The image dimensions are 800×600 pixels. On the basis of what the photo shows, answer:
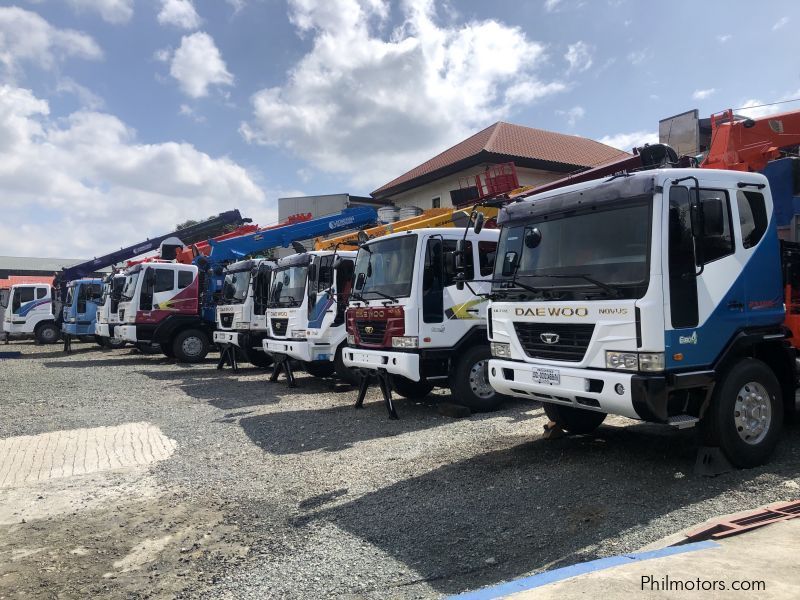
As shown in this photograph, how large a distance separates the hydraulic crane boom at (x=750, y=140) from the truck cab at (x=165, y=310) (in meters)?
13.3

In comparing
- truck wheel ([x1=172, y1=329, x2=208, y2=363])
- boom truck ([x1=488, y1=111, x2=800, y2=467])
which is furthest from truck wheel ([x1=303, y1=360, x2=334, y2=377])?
boom truck ([x1=488, y1=111, x2=800, y2=467])

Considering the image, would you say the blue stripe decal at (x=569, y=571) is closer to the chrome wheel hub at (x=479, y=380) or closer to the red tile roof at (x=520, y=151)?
the chrome wheel hub at (x=479, y=380)

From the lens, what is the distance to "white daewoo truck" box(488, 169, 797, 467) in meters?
4.86

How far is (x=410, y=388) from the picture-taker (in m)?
9.85

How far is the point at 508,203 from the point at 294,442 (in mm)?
3718

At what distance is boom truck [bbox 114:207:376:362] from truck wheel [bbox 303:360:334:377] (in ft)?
14.0

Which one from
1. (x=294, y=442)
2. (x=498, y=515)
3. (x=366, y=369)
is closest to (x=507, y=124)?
(x=366, y=369)

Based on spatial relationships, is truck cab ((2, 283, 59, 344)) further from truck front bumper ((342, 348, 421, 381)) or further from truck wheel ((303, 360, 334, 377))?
truck front bumper ((342, 348, 421, 381))

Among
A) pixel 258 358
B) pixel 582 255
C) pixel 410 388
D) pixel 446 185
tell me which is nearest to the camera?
pixel 582 255

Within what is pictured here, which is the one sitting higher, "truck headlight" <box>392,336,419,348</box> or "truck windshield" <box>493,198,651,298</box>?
"truck windshield" <box>493,198,651,298</box>

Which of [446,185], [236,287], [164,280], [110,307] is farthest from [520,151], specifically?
[110,307]

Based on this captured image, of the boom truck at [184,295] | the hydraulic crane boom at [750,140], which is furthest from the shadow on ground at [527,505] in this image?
the boom truck at [184,295]

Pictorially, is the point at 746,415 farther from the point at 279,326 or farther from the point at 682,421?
the point at 279,326

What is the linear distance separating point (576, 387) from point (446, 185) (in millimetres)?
18959
